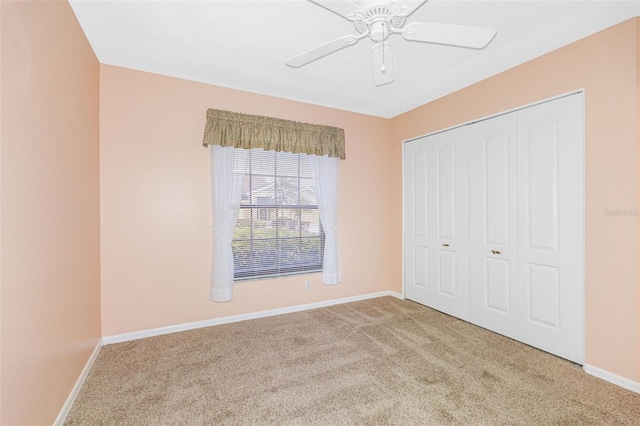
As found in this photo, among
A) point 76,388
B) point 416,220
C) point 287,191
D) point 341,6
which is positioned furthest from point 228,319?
point 341,6

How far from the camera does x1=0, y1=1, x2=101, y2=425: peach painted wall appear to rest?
4.19 ft

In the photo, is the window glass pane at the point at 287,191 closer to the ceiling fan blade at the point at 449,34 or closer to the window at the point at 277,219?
the window at the point at 277,219

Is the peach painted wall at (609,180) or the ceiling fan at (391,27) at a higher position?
the ceiling fan at (391,27)

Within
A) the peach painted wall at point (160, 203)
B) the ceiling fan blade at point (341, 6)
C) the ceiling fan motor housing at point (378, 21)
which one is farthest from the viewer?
the peach painted wall at point (160, 203)

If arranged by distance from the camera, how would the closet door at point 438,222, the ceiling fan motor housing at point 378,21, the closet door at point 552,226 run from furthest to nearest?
the closet door at point 438,222
the closet door at point 552,226
the ceiling fan motor housing at point 378,21

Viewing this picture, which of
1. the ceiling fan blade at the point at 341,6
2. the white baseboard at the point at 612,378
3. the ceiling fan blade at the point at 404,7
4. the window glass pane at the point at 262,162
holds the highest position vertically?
the ceiling fan blade at the point at 404,7

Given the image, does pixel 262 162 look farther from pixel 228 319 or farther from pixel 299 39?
pixel 228 319

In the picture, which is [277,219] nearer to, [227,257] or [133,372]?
[227,257]

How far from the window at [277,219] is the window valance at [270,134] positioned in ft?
0.50

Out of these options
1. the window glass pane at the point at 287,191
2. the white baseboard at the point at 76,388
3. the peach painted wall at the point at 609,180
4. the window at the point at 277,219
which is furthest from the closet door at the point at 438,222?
the white baseboard at the point at 76,388

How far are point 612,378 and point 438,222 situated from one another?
1.97m

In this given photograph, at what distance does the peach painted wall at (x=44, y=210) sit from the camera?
1276 mm

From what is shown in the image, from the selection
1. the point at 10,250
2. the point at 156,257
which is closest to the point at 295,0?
the point at 10,250

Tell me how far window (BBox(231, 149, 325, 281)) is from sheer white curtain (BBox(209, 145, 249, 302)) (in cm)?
15
